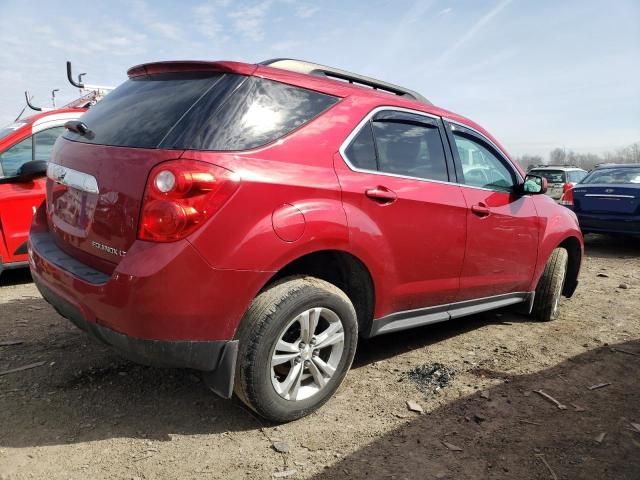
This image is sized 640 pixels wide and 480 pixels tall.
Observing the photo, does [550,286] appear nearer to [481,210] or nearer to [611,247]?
[481,210]

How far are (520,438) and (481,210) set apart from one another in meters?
1.54

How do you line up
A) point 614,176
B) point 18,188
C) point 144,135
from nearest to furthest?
point 144,135 → point 18,188 → point 614,176

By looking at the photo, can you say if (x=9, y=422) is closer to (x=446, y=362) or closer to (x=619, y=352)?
(x=446, y=362)

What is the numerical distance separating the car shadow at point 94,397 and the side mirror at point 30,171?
1.70 meters

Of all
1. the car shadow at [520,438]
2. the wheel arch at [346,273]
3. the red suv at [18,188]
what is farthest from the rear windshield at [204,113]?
the red suv at [18,188]

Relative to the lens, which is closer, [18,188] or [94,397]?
[94,397]

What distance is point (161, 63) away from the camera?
2693 mm

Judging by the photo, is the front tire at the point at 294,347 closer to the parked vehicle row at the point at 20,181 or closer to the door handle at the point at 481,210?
the door handle at the point at 481,210

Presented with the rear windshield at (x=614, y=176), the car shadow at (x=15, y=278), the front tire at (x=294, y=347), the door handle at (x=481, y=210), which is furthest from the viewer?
the rear windshield at (x=614, y=176)

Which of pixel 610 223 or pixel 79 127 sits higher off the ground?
pixel 79 127

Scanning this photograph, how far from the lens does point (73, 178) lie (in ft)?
8.32

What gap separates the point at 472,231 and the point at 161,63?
224 centimetres

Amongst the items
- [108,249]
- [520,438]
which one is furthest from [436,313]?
[108,249]

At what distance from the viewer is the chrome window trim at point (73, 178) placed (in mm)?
2400
